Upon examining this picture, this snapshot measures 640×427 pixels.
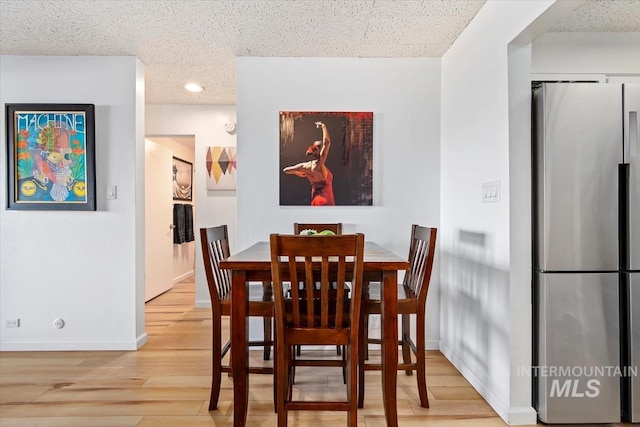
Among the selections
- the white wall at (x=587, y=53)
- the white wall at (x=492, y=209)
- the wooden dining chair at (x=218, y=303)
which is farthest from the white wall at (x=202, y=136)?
the white wall at (x=587, y=53)

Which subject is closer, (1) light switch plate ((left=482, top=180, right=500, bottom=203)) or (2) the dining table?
(2) the dining table

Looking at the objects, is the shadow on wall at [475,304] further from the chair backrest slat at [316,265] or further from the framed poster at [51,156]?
the framed poster at [51,156]

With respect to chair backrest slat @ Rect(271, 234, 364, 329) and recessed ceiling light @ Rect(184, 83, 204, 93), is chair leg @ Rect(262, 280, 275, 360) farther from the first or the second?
recessed ceiling light @ Rect(184, 83, 204, 93)

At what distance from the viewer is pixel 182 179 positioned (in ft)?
21.0

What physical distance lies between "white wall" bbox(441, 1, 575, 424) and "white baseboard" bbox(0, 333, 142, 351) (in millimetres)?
2599

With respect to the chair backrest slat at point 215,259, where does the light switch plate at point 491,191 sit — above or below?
above

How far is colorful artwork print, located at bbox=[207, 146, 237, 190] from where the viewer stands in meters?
4.55

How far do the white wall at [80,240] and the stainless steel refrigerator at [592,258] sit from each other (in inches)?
117

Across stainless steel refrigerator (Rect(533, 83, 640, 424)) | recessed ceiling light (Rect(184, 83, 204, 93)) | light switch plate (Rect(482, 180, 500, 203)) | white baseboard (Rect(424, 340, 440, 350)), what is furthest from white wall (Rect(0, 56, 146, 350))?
stainless steel refrigerator (Rect(533, 83, 640, 424))

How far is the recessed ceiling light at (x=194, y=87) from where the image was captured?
380 cm

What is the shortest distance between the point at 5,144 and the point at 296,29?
252 cm

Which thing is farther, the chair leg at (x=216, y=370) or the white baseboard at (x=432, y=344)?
the white baseboard at (x=432, y=344)

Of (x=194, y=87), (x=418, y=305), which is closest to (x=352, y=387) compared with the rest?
(x=418, y=305)

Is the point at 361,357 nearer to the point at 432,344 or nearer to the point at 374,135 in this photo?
the point at 432,344
